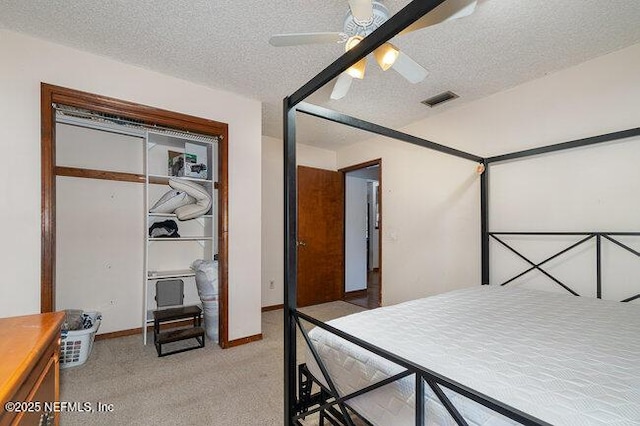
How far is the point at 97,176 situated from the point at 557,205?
4.27m

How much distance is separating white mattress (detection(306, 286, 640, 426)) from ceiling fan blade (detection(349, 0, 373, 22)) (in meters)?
1.51

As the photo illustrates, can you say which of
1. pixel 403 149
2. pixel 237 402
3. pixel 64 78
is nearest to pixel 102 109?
pixel 64 78

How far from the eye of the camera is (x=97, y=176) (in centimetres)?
286

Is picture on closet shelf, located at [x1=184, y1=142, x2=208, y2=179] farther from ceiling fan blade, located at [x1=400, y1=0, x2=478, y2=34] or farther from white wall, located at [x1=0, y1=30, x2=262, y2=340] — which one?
ceiling fan blade, located at [x1=400, y1=0, x2=478, y2=34]

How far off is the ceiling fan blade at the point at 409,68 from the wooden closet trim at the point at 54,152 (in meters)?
1.73

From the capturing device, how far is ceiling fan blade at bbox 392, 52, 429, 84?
64.4 inches

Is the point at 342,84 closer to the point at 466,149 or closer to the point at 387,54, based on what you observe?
the point at 387,54

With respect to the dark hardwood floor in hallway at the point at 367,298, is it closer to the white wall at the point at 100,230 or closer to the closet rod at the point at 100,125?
the white wall at the point at 100,230

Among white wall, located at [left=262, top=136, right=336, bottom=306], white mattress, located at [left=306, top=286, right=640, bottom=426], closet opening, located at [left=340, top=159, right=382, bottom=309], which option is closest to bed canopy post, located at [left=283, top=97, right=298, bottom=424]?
white mattress, located at [left=306, top=286, right=640, bottom=426]

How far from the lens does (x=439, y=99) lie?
2834 millimetres

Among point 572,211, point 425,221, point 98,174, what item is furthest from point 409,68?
point 98,174

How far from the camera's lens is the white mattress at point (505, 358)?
0.79m

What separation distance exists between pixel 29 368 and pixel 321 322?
914mm

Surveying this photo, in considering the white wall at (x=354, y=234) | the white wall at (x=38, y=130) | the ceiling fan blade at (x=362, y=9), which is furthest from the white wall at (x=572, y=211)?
the white wall at (x=38, y=130)
